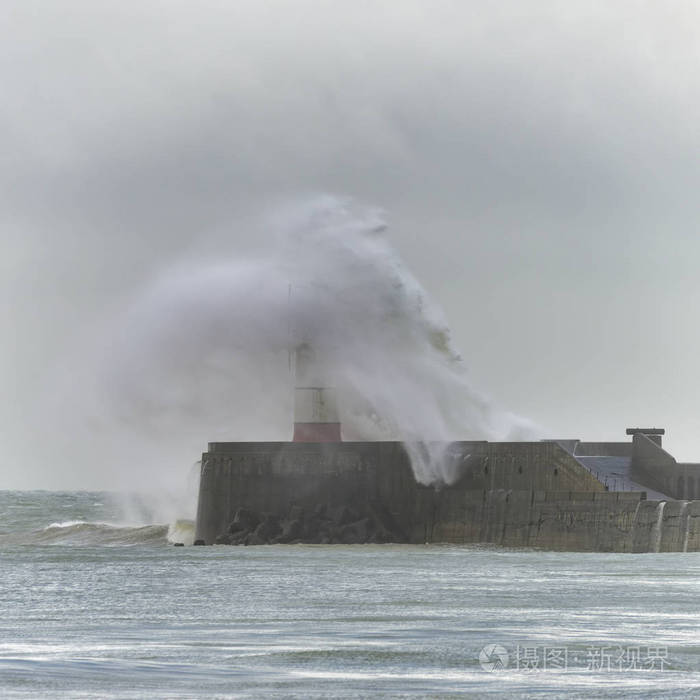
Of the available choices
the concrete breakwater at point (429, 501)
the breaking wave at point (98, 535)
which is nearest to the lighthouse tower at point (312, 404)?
the concrete breakwater at point (429, 501)

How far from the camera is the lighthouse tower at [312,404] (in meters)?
39.8

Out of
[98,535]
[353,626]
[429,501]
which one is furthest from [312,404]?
[353,626]

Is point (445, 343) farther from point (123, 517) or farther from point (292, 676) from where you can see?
point (292, 676)

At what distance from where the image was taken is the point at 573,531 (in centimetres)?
3516

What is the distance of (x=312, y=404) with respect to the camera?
134 feet

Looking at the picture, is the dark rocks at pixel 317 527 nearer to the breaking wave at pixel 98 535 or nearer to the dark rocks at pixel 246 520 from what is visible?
the dark rocks at pixel 246 520

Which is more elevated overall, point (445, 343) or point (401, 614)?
point (445, 343)

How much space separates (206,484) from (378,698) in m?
25.0

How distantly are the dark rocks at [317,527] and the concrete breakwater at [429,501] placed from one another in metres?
0.02

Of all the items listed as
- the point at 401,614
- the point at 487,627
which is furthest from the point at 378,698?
the point at 401,614

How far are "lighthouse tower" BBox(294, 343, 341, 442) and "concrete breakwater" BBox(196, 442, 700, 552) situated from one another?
3.68ft

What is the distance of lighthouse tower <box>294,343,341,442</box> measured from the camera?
39781mm

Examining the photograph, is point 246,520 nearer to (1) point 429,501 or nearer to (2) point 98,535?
(1) point 429,501

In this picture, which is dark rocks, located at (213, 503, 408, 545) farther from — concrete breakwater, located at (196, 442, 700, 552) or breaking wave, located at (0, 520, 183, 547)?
breaking wave, located at (0, 520, 183, 547)
